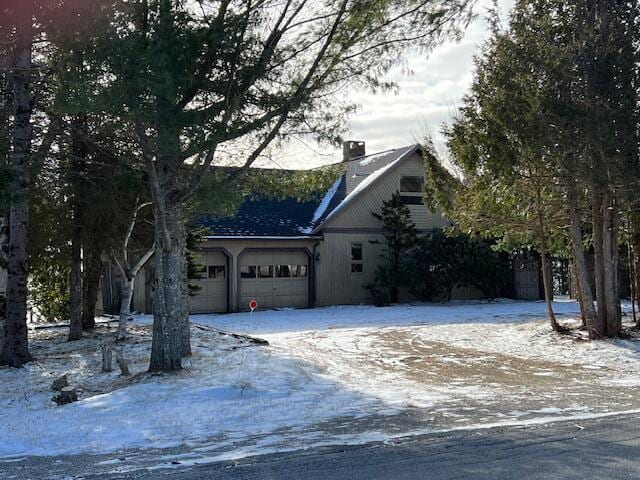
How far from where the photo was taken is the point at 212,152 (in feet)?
32.1

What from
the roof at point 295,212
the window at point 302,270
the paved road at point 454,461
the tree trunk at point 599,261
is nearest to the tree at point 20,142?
the paved road at point 454,461

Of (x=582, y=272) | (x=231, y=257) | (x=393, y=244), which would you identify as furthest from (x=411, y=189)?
(x=582, y=272)

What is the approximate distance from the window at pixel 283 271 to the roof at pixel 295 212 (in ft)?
4.33

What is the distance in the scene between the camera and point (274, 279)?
80.8 feet

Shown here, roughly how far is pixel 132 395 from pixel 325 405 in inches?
101

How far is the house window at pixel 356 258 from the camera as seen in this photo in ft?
84.3

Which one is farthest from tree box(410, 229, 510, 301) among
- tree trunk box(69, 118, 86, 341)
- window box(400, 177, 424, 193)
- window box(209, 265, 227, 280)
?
tree trunk box(69, 118, 86, 341)

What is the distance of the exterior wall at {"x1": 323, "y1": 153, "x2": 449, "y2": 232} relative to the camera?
2538 centimetres

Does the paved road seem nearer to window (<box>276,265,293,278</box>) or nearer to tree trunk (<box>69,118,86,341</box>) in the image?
tree trunk (<box>69,118,86,341</box>)

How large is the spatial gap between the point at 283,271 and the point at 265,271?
0.73 m

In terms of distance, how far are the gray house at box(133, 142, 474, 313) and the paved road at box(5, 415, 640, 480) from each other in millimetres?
16925

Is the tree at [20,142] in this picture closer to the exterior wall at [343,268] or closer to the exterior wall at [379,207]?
the exterior wall at [343,268]

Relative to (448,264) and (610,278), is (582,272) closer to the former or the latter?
(610,278)

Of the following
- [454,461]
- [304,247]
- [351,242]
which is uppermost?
[351,242]
